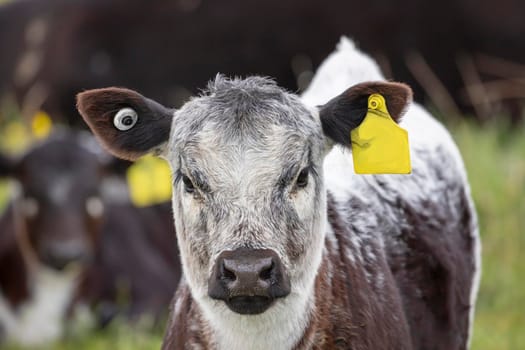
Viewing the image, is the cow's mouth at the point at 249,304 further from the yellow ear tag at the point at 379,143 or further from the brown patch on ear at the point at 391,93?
the brown patch on ear at the point at 391,93

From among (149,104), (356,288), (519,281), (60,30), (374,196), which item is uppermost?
(60,30)

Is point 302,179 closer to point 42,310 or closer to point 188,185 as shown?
point 188,185

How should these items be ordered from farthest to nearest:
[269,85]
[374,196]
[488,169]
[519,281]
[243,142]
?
[488,169] < [519,281] < [374,196] < [269,85] < [243,142]

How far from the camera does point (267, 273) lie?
3.76 metres

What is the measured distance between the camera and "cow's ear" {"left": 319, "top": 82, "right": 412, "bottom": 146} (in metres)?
4.16

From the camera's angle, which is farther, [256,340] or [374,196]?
[374,196]

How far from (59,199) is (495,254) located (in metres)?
3.02

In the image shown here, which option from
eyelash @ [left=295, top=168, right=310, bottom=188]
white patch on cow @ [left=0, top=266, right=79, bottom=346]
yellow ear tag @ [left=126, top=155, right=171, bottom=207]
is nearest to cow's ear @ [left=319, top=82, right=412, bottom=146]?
eyelash @ [left=295, top=168, right=310, bottom=188]

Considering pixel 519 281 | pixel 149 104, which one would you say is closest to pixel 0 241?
pixel 519 281

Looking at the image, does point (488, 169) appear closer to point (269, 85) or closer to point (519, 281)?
point (519, 281)

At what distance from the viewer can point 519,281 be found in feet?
26.1

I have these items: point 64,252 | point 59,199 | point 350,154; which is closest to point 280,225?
point 350,154

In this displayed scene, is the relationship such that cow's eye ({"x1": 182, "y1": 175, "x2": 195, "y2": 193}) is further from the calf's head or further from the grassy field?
the grassy field

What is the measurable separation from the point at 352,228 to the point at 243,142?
0.73 m
